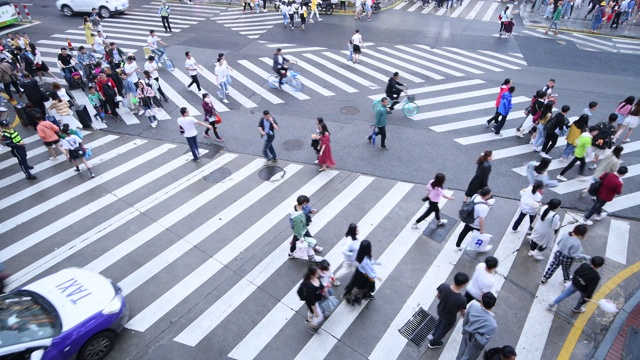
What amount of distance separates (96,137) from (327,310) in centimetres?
1124

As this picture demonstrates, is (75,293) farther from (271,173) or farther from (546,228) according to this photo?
(546,228)

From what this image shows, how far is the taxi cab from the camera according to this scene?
19.8 ft

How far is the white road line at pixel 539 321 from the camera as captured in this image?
7.00 meters

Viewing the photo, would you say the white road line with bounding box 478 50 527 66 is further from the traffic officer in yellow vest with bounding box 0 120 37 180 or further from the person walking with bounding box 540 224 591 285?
the traffic officer in yellow vest with bounding box 0 120 37 180

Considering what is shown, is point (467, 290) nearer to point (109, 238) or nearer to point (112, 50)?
point (109, 238)

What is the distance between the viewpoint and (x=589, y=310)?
302 inches

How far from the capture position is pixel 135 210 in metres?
10.4

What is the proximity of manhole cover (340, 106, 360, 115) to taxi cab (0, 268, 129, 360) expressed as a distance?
10368 millimetres

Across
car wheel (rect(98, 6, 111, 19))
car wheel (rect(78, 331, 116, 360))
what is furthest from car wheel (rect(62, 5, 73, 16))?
car wheel (rect(78, 331, 116, 360))

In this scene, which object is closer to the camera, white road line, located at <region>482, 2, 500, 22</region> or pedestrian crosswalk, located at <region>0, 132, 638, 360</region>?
pedestrian crosswalk, located at <region>0, 132, 638, 360</region>

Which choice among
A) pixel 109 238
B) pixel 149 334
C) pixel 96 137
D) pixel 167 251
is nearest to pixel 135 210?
pixel 109 238

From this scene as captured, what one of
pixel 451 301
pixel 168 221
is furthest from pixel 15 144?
pixel 451 301

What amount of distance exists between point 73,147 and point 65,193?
1362 mm

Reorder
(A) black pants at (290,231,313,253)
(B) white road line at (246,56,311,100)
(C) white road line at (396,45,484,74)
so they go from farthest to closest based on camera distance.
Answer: (C) white road line at (396,45,484,74)
(B) white road line at (246,56,311,100)
(A) black pants at (290,231,313,253)
